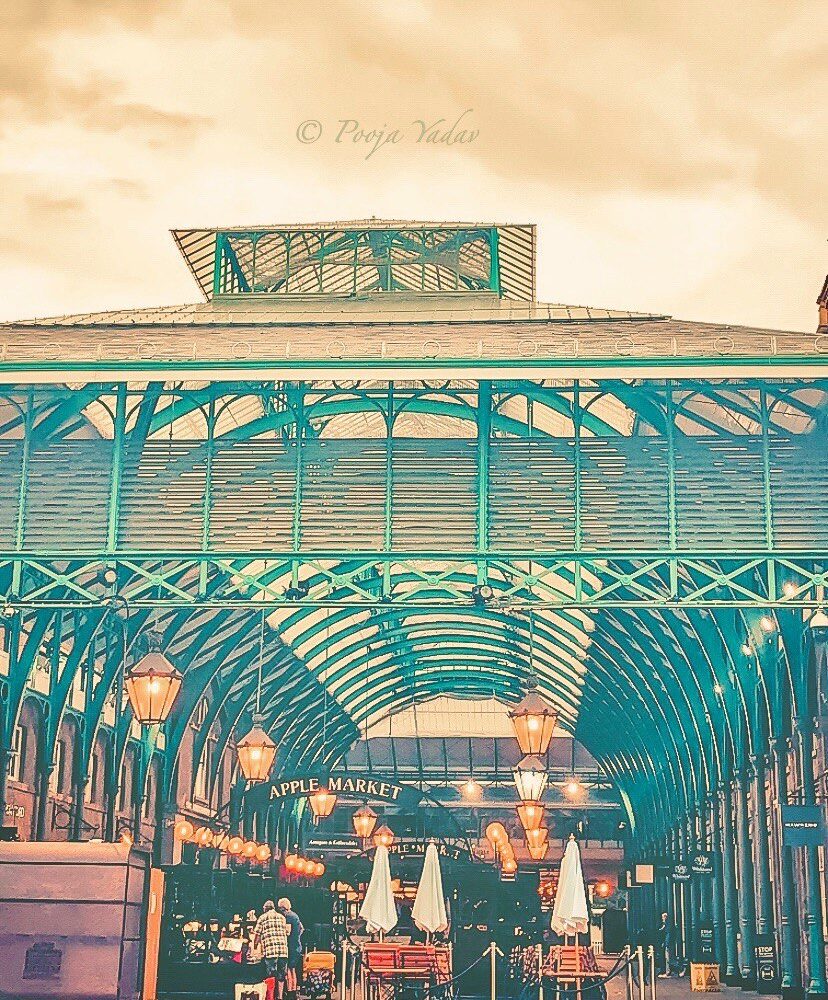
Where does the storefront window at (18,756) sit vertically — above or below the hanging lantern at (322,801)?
above

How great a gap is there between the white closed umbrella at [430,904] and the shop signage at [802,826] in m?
7.52

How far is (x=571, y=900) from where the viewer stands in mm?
25766

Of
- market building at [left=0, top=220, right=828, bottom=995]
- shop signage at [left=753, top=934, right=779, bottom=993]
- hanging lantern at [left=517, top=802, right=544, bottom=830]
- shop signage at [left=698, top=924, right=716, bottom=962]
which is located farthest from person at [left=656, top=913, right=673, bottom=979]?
hanging lantern at [left=517, top=802, right=544, bottom=830]

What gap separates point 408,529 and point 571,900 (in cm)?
929

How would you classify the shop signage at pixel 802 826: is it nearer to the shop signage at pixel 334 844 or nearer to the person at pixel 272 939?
the person at pixel 272 939

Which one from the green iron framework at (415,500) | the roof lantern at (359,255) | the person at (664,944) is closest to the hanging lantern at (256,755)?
the green iron framework at (415,500)

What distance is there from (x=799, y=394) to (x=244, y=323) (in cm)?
802

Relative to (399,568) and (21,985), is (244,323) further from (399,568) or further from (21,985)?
(399,568)

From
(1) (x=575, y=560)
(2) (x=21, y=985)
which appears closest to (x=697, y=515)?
(1) (x=575, y=560)

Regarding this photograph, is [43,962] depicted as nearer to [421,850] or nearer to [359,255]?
[359,255]

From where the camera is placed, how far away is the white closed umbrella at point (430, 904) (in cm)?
2734

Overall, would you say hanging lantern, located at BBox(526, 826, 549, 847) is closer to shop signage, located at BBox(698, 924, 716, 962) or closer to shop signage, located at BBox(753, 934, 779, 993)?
shop signage, located at BBox(698, 924, 716, 962)

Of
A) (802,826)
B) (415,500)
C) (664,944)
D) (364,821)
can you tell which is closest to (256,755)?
(415,500)

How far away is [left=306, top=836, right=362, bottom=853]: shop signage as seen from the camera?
64.8 metres
